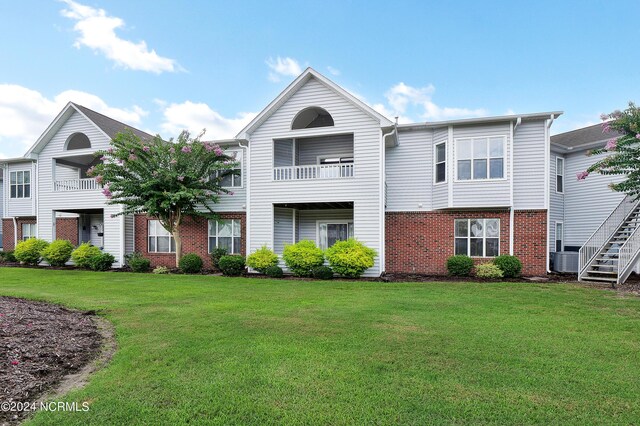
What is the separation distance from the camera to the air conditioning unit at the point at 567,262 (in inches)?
583

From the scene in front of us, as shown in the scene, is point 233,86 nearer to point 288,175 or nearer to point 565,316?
point 288,175

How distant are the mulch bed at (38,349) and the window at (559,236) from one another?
61.3ft

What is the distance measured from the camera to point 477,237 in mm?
14531

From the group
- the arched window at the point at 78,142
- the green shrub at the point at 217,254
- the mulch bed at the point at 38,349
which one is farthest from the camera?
the arched window at the point at 78,142

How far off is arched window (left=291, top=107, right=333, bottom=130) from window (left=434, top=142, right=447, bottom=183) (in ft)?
16.3

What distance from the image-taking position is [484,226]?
14.5m

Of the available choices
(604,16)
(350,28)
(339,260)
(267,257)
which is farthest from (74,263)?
(604,16)

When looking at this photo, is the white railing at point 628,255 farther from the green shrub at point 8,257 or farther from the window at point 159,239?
the green shrub at point 8,257

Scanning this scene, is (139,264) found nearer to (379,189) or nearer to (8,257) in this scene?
(8,257)

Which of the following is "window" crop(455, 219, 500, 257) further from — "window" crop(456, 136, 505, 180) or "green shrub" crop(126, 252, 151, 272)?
"green shrub" crop(126, 252, 151, 272)

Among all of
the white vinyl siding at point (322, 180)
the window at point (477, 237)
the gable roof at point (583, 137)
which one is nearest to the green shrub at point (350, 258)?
the white vinyl siding at point (322, 180)

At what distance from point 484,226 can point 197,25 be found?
15767mm

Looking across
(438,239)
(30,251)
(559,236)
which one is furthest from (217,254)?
(559,236)

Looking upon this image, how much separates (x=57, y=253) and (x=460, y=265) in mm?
18734
